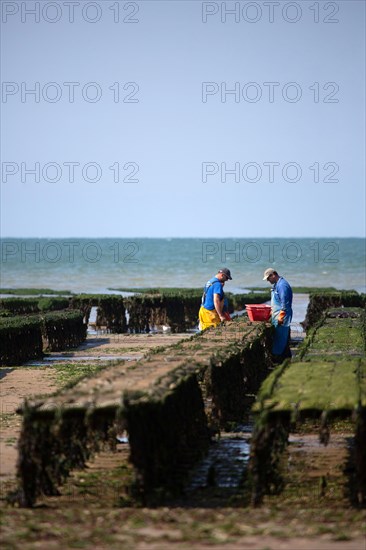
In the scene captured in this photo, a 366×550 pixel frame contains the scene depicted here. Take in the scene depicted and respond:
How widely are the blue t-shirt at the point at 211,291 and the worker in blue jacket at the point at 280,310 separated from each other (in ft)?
3.24

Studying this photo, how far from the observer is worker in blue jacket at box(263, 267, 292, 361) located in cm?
1809

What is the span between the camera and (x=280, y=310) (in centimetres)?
1862

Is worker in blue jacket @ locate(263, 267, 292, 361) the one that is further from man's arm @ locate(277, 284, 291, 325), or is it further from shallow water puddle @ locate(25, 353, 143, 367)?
shallow water puddle @ locate(25, 353, 143, 367)

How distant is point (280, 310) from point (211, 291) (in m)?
1.39

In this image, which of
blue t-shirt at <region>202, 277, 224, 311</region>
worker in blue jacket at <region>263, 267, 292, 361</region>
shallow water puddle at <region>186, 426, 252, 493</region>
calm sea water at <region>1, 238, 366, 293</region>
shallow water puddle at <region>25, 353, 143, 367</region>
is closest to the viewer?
shallow water puddle at <region>186, 426, 252, 493</region>

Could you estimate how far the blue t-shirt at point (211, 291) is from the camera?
19.0 metres

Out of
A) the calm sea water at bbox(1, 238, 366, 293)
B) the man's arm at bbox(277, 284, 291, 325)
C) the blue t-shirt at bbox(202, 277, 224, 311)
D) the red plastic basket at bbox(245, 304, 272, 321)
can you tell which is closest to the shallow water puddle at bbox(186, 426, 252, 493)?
the man's arm at bbox(277, 284, 291, 325)

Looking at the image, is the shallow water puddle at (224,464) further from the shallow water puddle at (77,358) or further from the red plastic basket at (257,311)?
the shallow water puddle at (77,358)

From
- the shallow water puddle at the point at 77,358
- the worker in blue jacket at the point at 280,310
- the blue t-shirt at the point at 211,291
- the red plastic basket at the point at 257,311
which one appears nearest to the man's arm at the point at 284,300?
the worker in blue jacket at the point at 280,310

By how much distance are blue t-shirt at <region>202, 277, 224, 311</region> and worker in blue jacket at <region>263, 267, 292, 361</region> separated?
988mm

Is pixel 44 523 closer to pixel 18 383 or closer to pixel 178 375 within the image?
pixel 178 375

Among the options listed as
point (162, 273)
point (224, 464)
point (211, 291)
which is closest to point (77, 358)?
point (211, 291)

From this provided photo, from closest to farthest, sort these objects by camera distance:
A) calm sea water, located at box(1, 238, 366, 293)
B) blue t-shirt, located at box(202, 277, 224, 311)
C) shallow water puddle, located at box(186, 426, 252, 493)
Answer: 1. shallow water puddle, located at box(186, 426, 252, 493)
2. blue t-shirt, located at box(202, 277, 224, 311)
3. calm sea water, located at box(1, 238, 366, 293)

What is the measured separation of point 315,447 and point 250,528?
4.05 m
